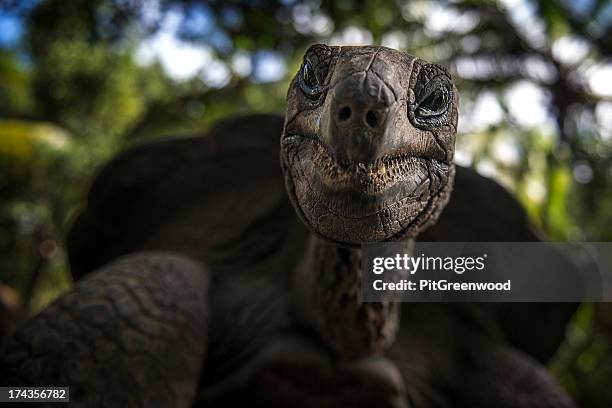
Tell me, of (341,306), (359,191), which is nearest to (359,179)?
(359,191)

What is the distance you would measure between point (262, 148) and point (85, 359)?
3.46 ft

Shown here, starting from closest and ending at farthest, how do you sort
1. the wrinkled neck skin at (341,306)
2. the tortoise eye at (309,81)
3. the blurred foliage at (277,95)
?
1. the tortoise eye at (309,81)
2. the wrinkled neck skin at (341,306)
3. the blurred foliage at (277,95)

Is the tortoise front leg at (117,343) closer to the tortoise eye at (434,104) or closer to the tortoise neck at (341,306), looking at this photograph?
the tortoise neck at (341,306)

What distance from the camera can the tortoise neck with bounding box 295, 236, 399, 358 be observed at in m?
1.29

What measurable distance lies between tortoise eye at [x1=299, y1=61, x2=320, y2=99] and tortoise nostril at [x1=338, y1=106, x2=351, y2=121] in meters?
0.13

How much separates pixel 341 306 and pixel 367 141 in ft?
2.20

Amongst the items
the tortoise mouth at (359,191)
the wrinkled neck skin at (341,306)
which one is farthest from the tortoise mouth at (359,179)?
the wrinkled neck skin at (341,306)

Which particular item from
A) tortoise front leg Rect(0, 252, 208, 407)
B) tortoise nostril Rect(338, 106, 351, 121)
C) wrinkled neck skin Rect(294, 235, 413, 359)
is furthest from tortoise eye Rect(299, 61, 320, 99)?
tortoise front leg Rect(0, 252, 208, 407)

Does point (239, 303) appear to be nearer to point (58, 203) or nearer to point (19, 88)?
point (58, 203)

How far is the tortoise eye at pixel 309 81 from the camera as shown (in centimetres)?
93

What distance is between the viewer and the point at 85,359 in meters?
1.39

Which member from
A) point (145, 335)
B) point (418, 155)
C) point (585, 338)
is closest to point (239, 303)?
point (145, 335)

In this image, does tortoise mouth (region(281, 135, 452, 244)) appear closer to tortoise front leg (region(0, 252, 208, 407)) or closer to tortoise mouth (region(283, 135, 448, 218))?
tortoise mouth (region(283, 135, 448, 218))

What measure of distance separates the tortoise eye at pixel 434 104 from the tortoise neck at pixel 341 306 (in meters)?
0.40
